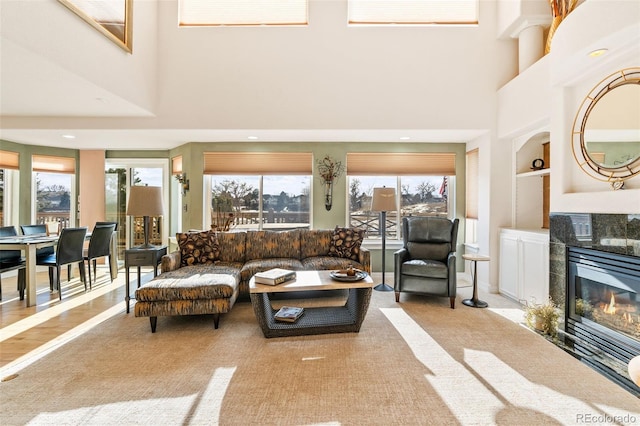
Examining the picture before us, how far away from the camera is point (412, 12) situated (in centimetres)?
437

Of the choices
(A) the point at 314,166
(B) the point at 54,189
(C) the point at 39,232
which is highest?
(A) the point at 314,166

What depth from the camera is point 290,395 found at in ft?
6.63

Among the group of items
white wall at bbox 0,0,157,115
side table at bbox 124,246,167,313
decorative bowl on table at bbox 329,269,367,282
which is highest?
white wall at bbox 0,0,157,115

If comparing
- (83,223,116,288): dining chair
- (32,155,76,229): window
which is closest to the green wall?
(32,155,76,229): window

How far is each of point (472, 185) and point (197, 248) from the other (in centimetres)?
423

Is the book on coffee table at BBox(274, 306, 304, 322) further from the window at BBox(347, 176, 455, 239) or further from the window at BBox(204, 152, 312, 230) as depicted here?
the window at BBox(347, 176, 455, 239)

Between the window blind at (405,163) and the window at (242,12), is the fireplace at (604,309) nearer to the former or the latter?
the window blind at (405,163)

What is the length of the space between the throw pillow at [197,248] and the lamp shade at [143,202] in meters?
0.50

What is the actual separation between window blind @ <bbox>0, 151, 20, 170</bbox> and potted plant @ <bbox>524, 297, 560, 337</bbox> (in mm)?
7839

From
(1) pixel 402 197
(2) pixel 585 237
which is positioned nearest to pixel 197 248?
(1) pixel 402 197

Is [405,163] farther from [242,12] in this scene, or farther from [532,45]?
[242,12]

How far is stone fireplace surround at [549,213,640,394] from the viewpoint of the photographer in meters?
→ 2.36

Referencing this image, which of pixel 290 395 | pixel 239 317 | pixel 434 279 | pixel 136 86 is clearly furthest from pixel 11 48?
pixel 434 279

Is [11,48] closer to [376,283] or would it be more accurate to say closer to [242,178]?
[242,178]
